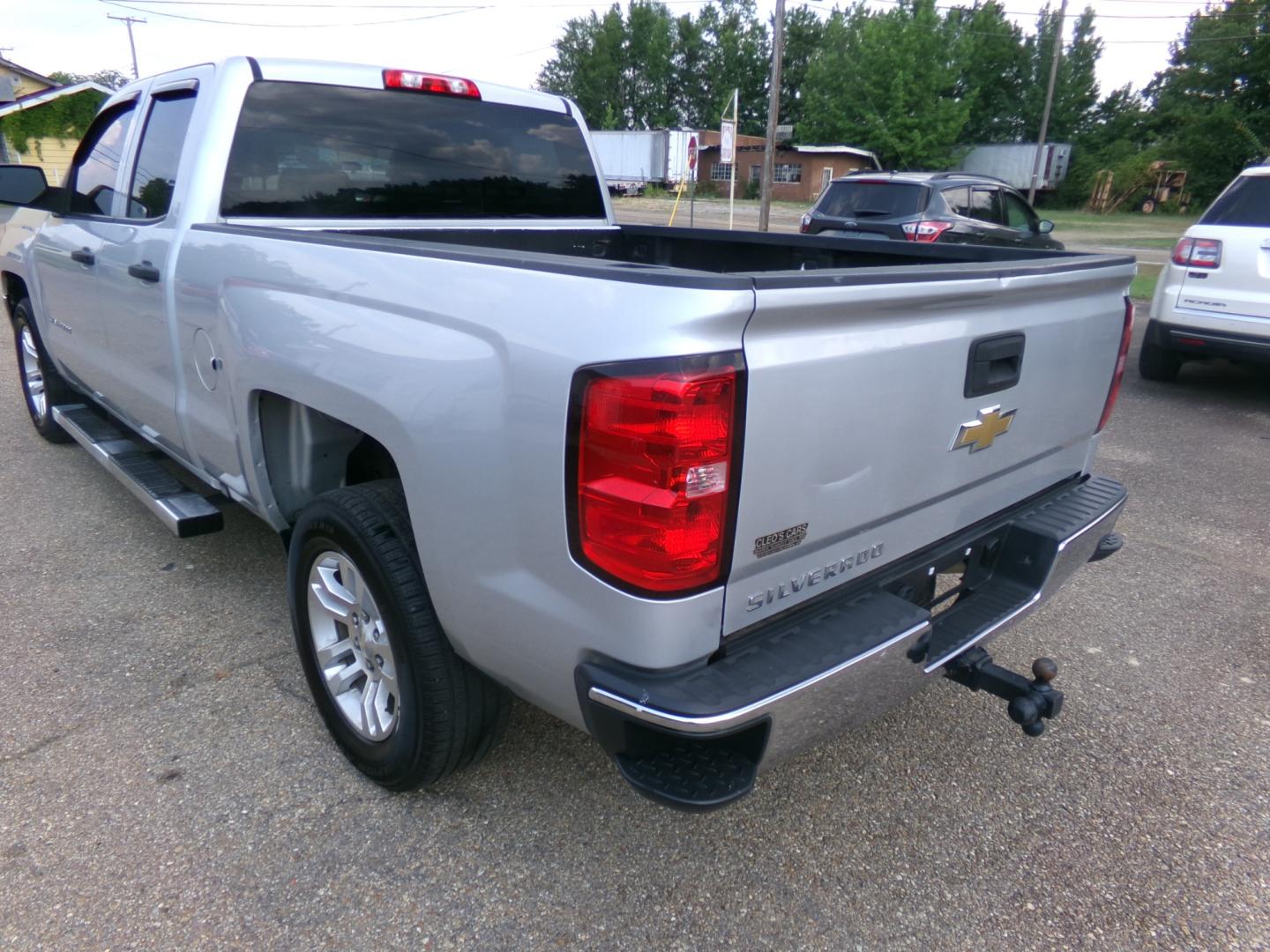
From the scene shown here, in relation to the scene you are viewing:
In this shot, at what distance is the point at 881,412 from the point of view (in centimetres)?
192

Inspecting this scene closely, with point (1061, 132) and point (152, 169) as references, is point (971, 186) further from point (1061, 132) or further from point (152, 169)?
point (1061, 132)

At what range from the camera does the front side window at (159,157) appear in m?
3.27

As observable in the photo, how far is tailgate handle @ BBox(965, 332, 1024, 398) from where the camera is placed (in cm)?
212

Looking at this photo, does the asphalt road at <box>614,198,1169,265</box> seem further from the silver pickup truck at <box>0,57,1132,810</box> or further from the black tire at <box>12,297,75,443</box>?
the silver pickup truck at <box>0,57,1132,810</box>

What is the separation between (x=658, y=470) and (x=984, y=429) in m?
1.05

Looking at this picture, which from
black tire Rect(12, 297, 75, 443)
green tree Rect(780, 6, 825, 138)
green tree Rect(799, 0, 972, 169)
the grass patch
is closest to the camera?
black tire Rect(12, 297, 75, 443)

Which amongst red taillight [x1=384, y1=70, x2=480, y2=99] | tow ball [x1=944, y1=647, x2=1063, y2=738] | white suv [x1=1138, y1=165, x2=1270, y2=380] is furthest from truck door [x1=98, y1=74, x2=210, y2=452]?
white suv [x1=1138, y1=165, x2=1270, y2=380]

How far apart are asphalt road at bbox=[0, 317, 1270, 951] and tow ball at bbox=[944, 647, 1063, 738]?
408 millimetres

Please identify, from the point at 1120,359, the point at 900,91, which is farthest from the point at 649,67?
the point at 1120,359

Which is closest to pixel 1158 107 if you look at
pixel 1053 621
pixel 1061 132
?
pixel 1061 132

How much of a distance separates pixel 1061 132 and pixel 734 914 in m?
62.9

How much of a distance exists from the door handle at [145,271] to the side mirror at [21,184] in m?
1.45

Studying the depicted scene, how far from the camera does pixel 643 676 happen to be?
1746 millimetres

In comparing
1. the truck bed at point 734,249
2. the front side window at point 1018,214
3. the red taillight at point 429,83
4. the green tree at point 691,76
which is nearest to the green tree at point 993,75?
the green tree at point 691,76
